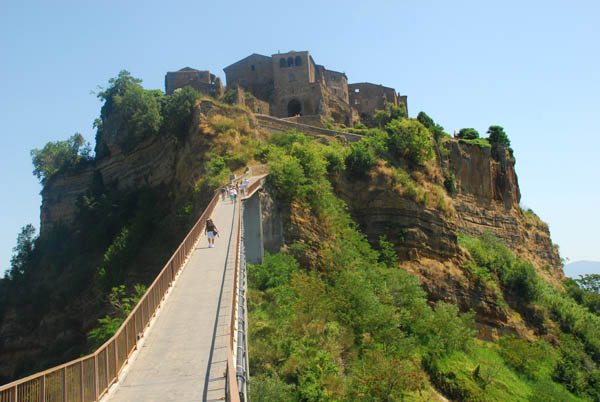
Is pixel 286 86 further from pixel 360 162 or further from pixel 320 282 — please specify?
pixel 320 282

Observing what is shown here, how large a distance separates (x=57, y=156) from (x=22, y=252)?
10194 mm

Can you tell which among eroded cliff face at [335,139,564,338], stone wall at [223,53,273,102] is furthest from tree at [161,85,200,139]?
stone wall at [223,53,273,102]

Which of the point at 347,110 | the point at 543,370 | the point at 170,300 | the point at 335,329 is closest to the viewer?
the point at 170,300

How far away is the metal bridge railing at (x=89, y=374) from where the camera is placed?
7.18 meters

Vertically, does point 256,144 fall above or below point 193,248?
above

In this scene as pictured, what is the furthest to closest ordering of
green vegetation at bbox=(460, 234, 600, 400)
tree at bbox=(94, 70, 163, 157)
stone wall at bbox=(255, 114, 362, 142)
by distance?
tree at bbox=(94, 70, 163, 157), stone wall at bbox=(255, 114, 362, 142), green vegetation at bbox=(460, 234, 600, 400)

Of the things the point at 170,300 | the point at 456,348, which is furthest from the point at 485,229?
the point at 170,300

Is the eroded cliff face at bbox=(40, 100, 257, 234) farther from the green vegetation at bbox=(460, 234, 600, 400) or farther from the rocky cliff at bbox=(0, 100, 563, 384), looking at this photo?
the green vegetation at bbox=(460, 234, 600, 400)

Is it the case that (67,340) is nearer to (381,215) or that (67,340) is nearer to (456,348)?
(381,215)

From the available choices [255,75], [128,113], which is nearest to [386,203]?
[128,113]

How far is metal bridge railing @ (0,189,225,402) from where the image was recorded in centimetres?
718

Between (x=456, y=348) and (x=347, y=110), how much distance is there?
1380 inches

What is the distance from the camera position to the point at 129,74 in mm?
46469

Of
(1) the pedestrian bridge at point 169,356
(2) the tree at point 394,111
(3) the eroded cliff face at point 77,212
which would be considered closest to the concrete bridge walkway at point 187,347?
(1) the pedestrian bridge at point 169,356
